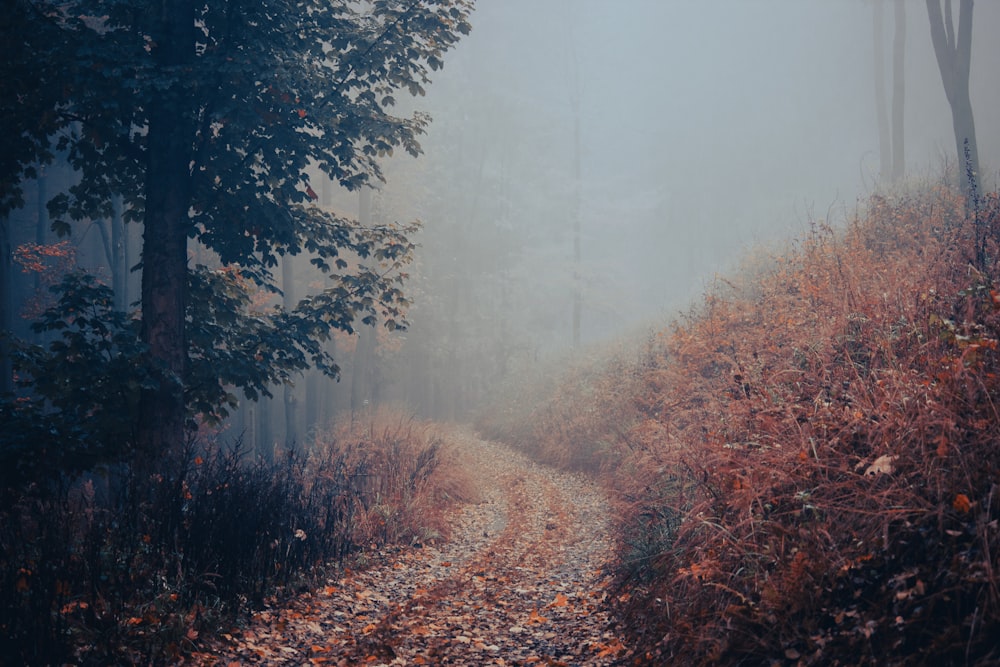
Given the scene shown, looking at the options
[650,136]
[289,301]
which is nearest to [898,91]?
[289,301]

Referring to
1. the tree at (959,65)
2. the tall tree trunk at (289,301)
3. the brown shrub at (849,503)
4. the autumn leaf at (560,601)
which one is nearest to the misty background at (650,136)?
the tree at (959,65)

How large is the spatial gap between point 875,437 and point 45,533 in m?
6.81

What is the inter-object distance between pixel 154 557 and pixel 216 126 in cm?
717

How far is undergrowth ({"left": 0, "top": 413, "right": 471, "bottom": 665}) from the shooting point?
4.39 meters

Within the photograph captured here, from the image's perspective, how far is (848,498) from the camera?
409 cm

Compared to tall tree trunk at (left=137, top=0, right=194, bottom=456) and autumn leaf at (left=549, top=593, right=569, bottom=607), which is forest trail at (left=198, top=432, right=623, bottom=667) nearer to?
autumn leaf at (left=549, top=593, right=569, bottom=607)

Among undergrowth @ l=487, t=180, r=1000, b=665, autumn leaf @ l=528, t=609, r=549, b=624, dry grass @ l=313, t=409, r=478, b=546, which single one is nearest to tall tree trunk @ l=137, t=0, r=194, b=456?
dry grass @ l=313, t=409, r=478, b=546

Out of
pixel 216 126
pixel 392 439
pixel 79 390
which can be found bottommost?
pixel 392 439

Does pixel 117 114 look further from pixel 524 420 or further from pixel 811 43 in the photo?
pixel 811 43

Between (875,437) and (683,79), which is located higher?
(683,79)

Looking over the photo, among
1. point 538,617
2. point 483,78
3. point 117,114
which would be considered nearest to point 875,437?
point 538,617

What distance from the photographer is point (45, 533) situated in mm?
4953

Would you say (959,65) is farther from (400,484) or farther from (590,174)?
(590,174)

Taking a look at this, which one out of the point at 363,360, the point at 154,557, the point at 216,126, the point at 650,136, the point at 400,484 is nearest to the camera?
the point at 154,557
